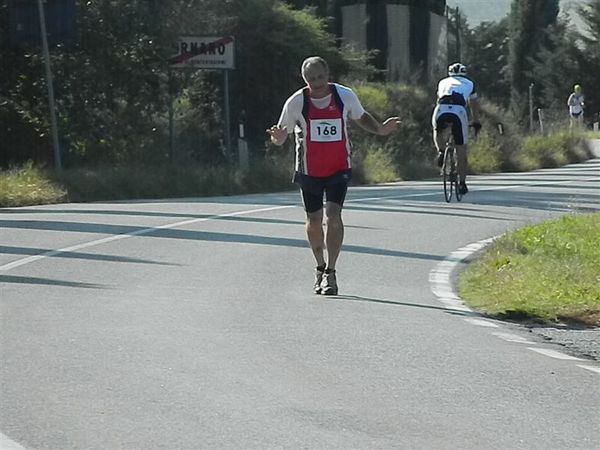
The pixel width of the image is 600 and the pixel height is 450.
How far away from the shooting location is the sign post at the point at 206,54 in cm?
3019

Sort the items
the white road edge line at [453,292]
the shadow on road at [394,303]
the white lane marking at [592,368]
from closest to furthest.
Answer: the white lane marking at [592,368], the white road edge line at [453,292], the shadow on road at [394,303]

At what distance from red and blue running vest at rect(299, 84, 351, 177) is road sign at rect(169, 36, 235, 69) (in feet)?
60.8

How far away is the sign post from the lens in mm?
30188

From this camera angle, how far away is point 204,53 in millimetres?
30641

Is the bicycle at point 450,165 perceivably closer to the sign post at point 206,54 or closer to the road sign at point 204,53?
the sign post at point 206,54

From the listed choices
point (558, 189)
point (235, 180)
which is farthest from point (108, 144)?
point (558, 189)

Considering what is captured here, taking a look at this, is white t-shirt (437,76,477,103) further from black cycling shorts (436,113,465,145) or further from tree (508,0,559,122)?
tree (508,0,559,122)

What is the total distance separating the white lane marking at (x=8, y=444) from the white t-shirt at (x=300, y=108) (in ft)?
17.3

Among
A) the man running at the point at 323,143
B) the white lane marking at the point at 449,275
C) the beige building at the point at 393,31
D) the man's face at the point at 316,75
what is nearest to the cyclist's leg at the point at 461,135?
the white lane marking at the point at 449,275

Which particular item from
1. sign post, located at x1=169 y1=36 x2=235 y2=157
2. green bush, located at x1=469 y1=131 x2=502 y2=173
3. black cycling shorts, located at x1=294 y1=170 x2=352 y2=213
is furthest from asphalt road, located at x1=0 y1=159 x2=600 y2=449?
green bush, located at x1=469 y1=131 x2=502 y2=173

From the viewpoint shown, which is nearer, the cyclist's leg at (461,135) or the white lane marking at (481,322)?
the white lane marking at (481,322)

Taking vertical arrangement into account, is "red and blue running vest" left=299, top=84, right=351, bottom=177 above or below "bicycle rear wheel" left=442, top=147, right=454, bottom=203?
above

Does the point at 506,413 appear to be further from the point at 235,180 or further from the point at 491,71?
the point at 491,71

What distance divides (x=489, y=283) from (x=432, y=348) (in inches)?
119
